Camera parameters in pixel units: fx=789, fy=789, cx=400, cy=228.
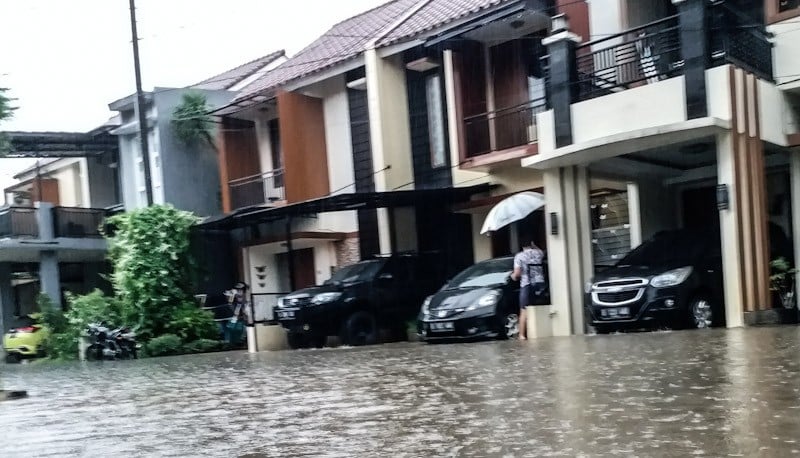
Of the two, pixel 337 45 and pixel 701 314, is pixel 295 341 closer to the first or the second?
pixel 701 314

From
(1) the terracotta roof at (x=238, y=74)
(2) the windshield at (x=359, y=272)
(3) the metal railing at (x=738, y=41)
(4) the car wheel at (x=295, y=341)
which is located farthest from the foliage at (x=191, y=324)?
(3) the metal railing at (x=738, y=41)

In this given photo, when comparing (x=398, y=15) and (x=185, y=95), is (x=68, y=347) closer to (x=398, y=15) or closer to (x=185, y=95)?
(x=185, y=95)

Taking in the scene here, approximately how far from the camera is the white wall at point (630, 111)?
36.9ft

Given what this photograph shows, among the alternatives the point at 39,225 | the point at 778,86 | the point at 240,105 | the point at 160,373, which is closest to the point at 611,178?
the point at 778,86

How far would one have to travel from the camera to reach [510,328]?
510 inches

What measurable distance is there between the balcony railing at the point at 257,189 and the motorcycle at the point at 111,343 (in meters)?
5.61

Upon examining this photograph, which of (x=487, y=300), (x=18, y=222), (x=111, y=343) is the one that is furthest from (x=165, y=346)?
(x=18, y=222)

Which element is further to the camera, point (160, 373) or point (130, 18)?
point (130, 18)

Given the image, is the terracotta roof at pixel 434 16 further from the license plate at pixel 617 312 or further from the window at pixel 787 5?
the license plate at pixel 617 312

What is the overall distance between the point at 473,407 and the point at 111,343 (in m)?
14.3

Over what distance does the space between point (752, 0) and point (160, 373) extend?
37.3ft

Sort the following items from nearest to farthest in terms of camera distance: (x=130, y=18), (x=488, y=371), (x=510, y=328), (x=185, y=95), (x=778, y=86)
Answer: (x=488, y=371) → (x=778, y=86) → (x=510, y=328) → (x=130, y=18) → (x=185, y=95)

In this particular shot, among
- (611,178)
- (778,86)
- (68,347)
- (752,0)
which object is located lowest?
(68,347)

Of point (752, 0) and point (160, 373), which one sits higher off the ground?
point (752, 0)
